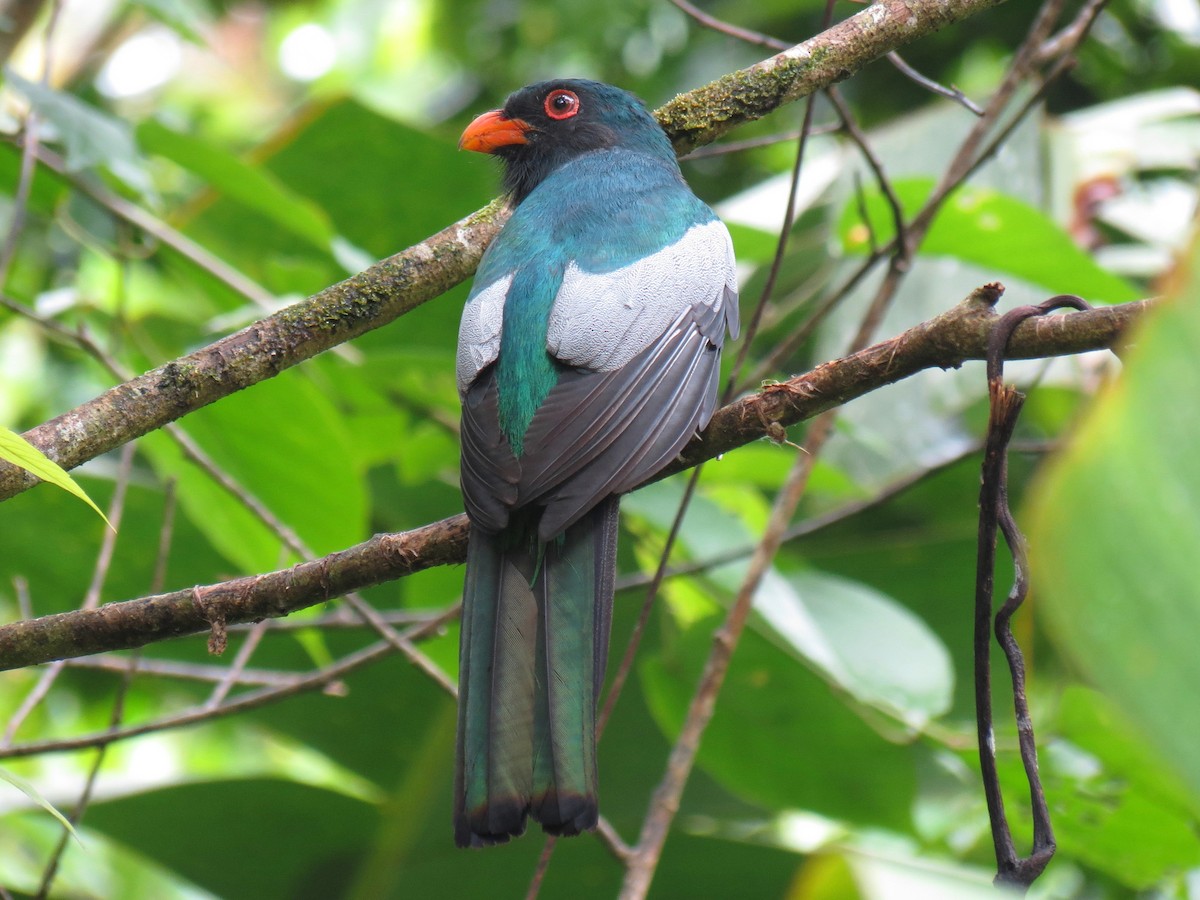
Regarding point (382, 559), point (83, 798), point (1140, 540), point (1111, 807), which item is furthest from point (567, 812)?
point (1111, 807)

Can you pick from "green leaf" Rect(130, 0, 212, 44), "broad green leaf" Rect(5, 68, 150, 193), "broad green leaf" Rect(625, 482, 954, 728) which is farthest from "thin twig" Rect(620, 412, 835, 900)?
"green leaf" Rect(130, 0, 212, 44)

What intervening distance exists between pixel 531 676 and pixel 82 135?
1830 mm

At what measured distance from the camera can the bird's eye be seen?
12.2ft

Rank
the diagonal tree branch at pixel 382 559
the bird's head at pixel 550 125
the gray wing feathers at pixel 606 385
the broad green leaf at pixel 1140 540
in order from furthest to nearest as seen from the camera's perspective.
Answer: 1. the bird's head at pixel 550 125
2. the gray wing feathers at pixel 606 385
3. the diagonal tree branch at pixel 382 559
4. the broad green leaf at pixel 1140 540

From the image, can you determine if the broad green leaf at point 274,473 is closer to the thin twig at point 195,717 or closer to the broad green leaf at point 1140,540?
the thin twig at point 195,717

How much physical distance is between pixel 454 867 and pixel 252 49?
9610mm

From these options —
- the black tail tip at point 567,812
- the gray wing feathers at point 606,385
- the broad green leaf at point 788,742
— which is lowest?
the broad green leaf at point 788,742

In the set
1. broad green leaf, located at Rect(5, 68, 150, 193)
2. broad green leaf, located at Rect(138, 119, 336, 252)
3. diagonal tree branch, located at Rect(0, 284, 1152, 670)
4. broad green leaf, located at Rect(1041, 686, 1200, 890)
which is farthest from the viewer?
broad green leaf, located at Rect(138, 119, 336, 252)

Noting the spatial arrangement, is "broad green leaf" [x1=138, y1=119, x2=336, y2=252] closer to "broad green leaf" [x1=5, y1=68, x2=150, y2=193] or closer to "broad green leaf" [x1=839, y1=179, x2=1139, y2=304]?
"broad green leaf" [x1=5, y1=68, x2=150, y2=193]

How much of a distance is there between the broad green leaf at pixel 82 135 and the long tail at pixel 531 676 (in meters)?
1.46

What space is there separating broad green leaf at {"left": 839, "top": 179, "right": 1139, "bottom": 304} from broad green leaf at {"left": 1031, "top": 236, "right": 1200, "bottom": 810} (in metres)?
2.68

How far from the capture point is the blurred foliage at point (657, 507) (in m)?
3.25

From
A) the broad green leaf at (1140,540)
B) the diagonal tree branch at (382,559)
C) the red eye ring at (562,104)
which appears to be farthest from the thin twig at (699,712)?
the broad green leaf at (1140,540)

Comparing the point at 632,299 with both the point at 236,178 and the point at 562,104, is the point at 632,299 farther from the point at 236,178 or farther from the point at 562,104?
the point at 236,178
